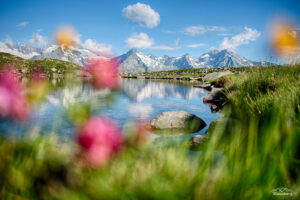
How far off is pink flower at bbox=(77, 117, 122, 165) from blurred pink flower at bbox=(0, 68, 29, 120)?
27 centimetres

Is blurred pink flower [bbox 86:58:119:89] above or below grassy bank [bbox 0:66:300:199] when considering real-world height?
above

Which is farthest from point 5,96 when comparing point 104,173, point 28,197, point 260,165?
point 260,165

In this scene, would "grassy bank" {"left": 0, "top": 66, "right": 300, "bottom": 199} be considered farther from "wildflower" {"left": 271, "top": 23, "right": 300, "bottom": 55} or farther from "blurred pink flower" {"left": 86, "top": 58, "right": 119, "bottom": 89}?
"wildflower" {"left": 271, "top": 23, "right": 300, "bottom": 55}

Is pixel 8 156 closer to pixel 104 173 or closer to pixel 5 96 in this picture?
pixel 5 96

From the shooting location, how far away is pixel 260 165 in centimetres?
85

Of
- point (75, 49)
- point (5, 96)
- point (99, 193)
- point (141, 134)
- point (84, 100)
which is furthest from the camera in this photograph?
point (75, 49)

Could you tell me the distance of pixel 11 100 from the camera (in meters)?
0.89

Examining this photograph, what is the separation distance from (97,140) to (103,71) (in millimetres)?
432

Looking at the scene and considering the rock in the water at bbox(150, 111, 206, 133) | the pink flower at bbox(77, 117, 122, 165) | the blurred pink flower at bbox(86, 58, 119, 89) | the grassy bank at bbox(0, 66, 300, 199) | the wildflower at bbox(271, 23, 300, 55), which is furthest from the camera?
the rock in the water at bbox(150, 111, 206, 133)

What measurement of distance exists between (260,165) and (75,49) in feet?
3.75

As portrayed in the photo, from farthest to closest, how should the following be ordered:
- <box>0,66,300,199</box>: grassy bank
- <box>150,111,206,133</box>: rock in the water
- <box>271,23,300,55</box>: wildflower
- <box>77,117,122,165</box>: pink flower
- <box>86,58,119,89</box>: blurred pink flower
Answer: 1. <box>150,111,206,133</box>: rock in the water
2. <box>271,23,300,55</box>: wildflower
3. <box>86,58,119,89</box>: blurred pink flower
4. <box>77,117,122,165</box>: pink flower
5. <box>0,66,300,199</box>: grassy bank

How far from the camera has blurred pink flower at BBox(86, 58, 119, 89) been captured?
1.10 m
